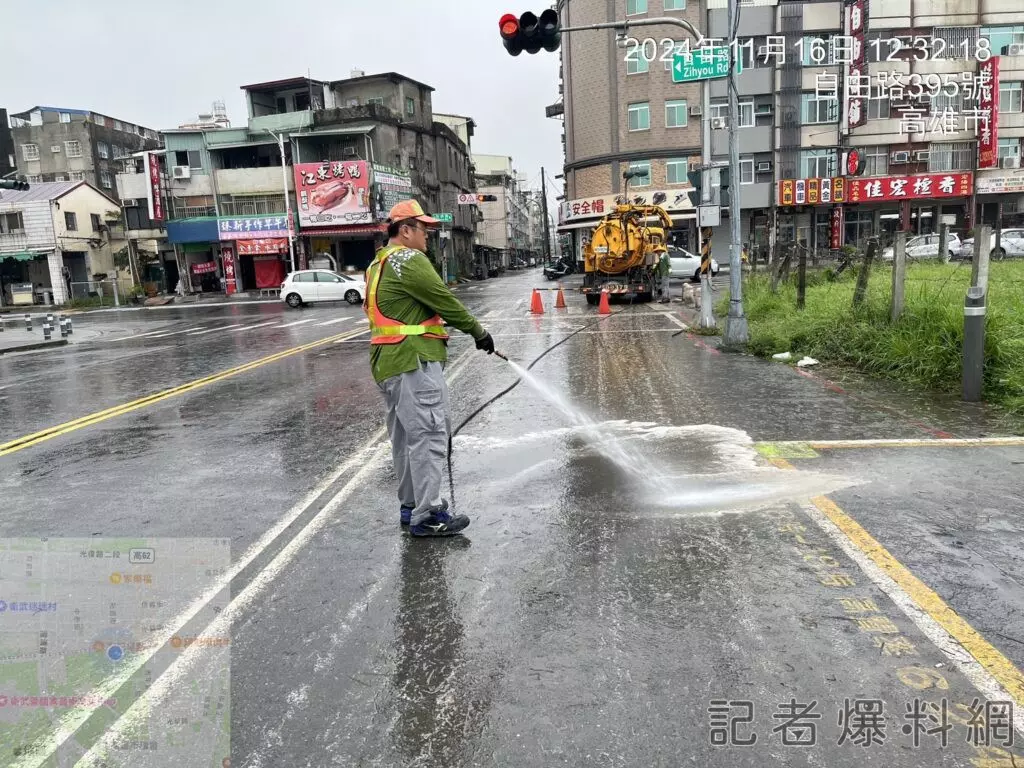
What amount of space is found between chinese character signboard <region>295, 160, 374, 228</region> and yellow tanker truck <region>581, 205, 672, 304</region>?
71.4 ft

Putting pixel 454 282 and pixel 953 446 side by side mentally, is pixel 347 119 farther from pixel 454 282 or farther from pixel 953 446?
pixel 953 446

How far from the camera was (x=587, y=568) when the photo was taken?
390cm

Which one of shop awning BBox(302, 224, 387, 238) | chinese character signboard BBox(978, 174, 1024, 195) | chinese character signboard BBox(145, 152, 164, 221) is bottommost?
shop awning BBox(302, 224, 387, 238)

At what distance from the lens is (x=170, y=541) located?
4.59m

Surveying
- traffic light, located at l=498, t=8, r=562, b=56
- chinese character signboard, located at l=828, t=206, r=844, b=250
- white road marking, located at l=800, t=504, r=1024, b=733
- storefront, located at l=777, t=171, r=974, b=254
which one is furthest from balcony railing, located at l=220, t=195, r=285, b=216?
white road marking, located at l=800, t=504, r=1024, b=733

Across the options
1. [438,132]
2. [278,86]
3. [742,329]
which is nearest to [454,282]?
[438,132]

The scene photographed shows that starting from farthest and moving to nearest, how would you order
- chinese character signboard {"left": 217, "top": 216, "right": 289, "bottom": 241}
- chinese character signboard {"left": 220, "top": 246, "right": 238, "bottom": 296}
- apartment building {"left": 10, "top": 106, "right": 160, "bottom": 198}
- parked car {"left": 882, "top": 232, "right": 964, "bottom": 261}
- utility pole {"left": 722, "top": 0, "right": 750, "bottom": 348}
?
apartment building {"left": 10, "top": 106, "right": 160, "bottom": 198}
chinese character signboard {"left": 220, "top": 246, "right": 238, "bottom": 296}
chinese character signboard {"left": 217, "top": 216, "right": 289, "bottom": 241}
parked car {"left": 882, "top": 232, "right": 964, "bottom": 261}
utility pole {"left": 722, "top": 0, "right": 750, "bottom": 348}

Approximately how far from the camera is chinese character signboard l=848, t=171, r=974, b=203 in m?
39.3

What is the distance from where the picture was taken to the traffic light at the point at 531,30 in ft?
35.7

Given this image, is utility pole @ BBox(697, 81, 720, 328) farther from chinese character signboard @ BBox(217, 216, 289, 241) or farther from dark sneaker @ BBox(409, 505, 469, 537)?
chinese character signboard @ BBox(217, 216, 289, 241)

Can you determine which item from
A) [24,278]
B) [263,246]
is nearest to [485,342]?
[263,246]

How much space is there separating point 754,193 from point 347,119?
23454mm

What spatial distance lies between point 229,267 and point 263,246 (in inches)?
105

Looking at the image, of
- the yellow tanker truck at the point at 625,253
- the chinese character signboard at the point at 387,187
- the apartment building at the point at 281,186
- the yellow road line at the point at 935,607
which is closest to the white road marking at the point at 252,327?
the yellow tanker truck at the point at 625,253
